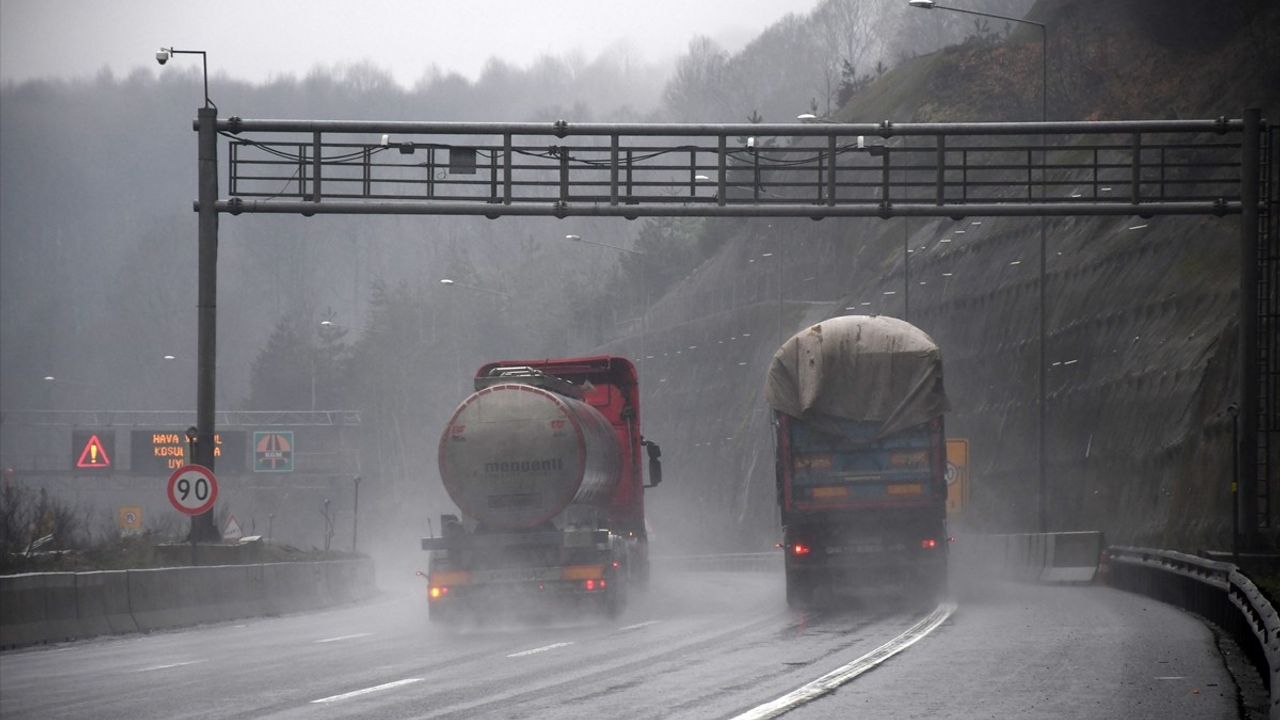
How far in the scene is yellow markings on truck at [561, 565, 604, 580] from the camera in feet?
71.9

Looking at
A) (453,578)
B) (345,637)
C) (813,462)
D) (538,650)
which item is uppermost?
(813,462)

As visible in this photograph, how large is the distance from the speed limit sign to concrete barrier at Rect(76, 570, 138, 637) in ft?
8.88

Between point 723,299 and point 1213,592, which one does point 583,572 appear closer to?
point 1213,592

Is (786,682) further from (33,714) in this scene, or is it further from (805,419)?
(805,419)

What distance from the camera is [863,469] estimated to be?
977 inches

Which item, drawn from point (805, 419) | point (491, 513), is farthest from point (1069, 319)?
point (491, 513)

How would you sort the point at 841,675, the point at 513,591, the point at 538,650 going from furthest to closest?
the point at 513,591 → the point at 538,650 → the point at 841,675

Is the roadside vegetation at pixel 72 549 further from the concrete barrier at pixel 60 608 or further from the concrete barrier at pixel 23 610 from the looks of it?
the concrete barrier at pixel 23 610

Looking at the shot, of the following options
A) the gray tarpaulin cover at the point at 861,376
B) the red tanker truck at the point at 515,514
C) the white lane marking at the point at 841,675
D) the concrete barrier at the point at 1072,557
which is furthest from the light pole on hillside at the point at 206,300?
the concrete barrier at the point at 1072,557

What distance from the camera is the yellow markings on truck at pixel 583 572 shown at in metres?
21.9

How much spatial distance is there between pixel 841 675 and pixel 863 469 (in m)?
11.1

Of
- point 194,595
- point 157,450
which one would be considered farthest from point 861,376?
point 157,450

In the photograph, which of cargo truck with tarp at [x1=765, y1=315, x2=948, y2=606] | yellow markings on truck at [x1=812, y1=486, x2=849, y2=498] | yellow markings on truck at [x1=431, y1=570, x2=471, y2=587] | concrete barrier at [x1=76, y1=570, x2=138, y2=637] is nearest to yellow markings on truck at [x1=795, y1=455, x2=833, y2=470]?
cargo truck with tarp at [x1=765, y1=315, x2=948, y2=606]

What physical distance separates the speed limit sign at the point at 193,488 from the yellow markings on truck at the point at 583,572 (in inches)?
220
